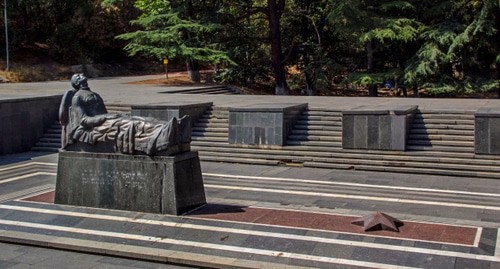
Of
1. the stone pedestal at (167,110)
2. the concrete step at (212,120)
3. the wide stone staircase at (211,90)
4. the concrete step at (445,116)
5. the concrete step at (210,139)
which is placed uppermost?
the wide stone staircase at (211,90)

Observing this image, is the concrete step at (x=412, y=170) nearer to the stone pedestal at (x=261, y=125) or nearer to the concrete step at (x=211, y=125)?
the stone pedestal at (x=261, y=125)

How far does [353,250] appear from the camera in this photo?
24.8 ft

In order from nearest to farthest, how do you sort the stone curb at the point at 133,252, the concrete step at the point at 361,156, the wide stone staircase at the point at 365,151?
the stone curb at the point at 133,252
the concrete step at the point at 361,156
the wide stone staircase at the point at 365,151

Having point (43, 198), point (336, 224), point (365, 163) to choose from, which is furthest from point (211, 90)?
point (336, 224)

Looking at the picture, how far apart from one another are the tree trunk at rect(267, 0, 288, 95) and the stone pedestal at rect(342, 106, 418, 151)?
1611 cm

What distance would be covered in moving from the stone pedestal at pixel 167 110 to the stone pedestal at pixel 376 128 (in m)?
4.60

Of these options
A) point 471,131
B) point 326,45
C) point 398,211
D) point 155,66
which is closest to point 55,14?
point 155,66

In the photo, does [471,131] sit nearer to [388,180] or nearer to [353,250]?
[388,180]

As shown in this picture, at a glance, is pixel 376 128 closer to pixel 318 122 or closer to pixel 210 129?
pixel 318 122

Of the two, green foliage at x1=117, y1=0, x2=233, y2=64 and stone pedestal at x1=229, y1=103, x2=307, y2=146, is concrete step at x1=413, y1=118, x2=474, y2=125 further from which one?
green foliage at x1=117, y1=0, x2=233, y2=64

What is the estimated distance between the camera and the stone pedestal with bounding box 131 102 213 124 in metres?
16.1

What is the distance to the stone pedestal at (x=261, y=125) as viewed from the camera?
1524 cm

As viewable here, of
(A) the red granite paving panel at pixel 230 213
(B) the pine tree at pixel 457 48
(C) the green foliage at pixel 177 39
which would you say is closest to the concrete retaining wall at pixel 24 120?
(A) the red granite paving panel at pixel 230 213

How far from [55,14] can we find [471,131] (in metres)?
31.9
